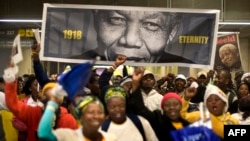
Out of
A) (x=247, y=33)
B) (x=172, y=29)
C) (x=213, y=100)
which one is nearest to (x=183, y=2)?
A: (x=247, y=33)

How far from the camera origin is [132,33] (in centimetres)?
577

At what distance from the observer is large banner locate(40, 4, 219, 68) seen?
5.75 meters

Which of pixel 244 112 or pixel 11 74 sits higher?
pixel 11 74

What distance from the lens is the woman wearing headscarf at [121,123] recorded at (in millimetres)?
3551

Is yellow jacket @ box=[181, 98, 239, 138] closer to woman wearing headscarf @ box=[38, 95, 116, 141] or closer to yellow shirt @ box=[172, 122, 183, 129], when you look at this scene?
yellow shirt @ box=[172, 122, 183, 129]

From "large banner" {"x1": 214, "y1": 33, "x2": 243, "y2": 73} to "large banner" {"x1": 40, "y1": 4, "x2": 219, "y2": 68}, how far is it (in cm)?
275

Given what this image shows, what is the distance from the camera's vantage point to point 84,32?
5.88 meters

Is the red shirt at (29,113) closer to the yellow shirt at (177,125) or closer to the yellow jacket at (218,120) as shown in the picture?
the yellow shirt at (177,125)

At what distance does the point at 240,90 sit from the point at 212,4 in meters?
7.99

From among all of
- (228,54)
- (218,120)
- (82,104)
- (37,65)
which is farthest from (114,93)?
(228,54)

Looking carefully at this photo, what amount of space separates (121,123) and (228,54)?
5.79 meters

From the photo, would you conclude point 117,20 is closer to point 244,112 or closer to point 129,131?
point 244,112

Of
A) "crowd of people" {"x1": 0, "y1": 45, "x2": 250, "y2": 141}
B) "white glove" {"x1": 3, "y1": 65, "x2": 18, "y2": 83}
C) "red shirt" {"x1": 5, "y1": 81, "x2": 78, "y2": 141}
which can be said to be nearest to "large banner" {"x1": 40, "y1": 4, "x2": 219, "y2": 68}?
"crowd of people" {"x1": 0, "y1": 45, "x2": 250, "y2": 141}

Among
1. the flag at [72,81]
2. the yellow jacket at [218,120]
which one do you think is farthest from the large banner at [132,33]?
the flag at [72,81]
